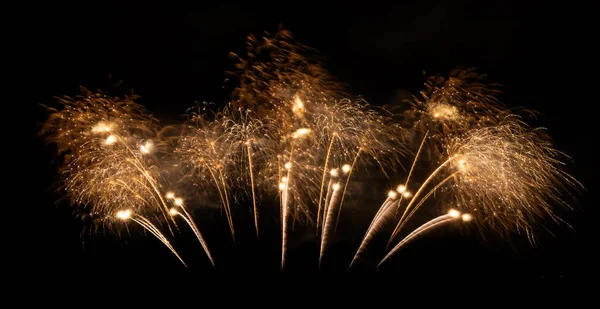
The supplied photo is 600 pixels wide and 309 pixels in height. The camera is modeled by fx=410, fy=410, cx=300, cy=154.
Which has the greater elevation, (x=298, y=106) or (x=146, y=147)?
(x=298, y=106)

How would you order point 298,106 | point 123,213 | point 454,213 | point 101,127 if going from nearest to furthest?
1. point 101,127
2. point 298,106
3. point 123,213
4. point 454,213

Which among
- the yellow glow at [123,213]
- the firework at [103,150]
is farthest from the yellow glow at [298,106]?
the yellow glow at [123,213]

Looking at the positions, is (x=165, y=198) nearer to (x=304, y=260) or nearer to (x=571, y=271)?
(x=304, y=260)

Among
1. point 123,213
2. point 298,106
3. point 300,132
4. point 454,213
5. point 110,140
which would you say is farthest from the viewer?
point 454,213

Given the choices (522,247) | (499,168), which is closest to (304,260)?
(499,168)

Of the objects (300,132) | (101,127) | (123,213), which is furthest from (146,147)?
(300,132)

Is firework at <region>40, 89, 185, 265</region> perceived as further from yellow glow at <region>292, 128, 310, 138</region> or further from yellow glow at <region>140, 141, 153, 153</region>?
yellow glow at <region>292, 128, 310, 138</region>

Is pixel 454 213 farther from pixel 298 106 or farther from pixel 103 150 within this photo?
pixel 103 150

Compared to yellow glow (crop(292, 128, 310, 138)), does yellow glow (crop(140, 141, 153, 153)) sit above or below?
below

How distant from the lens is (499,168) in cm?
1024

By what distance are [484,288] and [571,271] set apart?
4.32 metres

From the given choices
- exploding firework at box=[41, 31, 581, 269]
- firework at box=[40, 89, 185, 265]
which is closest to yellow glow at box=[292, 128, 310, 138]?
exploding firework at box=[41, 31, 581, 269]

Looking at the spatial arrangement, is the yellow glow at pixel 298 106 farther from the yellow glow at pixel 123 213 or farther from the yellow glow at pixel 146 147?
the yellow glow at pixel 123 213

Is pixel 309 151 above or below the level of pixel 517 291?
above
